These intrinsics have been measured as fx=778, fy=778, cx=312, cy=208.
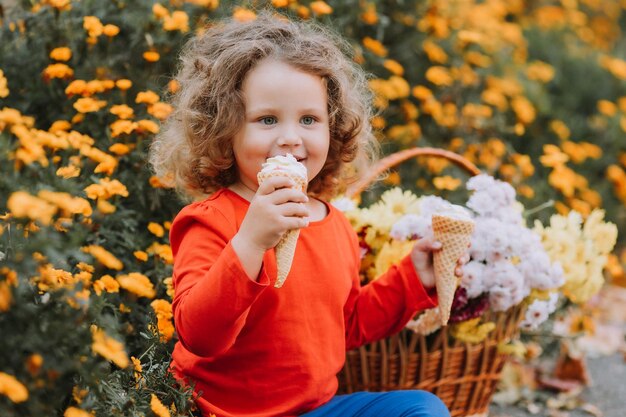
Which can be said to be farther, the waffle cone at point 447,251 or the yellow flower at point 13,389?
the waffle cone at point 447,251

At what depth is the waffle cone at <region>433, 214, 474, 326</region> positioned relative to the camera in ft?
6.89

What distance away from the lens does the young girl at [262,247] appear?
179cm

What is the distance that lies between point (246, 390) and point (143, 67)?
1.53 m

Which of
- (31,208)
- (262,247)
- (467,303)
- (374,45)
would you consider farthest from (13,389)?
(374,45)

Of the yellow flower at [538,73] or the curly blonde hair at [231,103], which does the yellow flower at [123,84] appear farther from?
the yellow flower at [538,73]

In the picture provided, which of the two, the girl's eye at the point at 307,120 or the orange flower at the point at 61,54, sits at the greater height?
the girl's eye at the point at 307,120

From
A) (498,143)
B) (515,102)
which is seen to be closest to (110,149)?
(498,143)

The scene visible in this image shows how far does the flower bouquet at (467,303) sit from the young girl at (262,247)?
34cm

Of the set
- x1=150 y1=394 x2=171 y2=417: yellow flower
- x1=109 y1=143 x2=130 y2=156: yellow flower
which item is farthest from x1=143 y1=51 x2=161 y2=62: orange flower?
x1=150 y1=394 x2=171 y2=417: yellow flower

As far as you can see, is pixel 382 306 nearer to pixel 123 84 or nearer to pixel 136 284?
pixel 136 284

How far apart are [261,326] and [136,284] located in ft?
1.45

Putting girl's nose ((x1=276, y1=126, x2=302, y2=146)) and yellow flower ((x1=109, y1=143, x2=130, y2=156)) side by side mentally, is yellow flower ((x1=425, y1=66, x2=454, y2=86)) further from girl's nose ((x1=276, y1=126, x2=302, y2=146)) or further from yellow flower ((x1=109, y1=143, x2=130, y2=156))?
girl's nose ((x1=276, y1=126, x2=302, y2=146))

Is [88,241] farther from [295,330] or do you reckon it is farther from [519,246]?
[519,246]

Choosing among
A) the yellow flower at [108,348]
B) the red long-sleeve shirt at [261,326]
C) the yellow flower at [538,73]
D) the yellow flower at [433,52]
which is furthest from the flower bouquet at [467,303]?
the yellow flower at [538,73]
